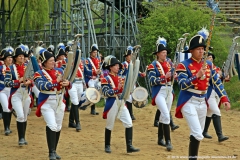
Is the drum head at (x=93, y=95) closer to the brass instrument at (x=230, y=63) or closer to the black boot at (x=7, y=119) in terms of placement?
the black boot at (x=7, y=119)

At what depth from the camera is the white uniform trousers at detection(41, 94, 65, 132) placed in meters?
8.49

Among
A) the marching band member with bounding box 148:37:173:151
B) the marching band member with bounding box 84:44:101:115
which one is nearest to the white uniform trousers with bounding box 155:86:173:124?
the marching band member with bounding box 148:37:173:151

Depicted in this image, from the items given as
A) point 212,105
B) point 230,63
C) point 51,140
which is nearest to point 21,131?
point 51,140

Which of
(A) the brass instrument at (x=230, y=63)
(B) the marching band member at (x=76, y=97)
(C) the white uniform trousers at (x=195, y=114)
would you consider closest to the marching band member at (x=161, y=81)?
(A) the brass instrument at (x=230, y=63)

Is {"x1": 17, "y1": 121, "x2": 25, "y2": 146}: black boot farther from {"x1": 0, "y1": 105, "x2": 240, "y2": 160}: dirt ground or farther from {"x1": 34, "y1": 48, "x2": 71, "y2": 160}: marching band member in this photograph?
{"x1": 34, "y1": 48, "x2": 71, "y2": 160}: marching band member

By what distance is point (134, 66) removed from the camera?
8.66 m

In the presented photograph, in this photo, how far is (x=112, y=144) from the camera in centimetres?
1008

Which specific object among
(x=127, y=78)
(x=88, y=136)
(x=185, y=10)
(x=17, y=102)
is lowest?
(x=88, y=136)

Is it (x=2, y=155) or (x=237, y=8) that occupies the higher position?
(x=237, y=8)

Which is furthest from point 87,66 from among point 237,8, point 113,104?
point 237,8

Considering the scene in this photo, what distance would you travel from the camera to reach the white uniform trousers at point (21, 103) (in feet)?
32.6

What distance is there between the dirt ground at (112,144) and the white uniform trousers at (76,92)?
699mm

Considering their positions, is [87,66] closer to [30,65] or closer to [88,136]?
[88,136]

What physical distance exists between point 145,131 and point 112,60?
9.62 ft
